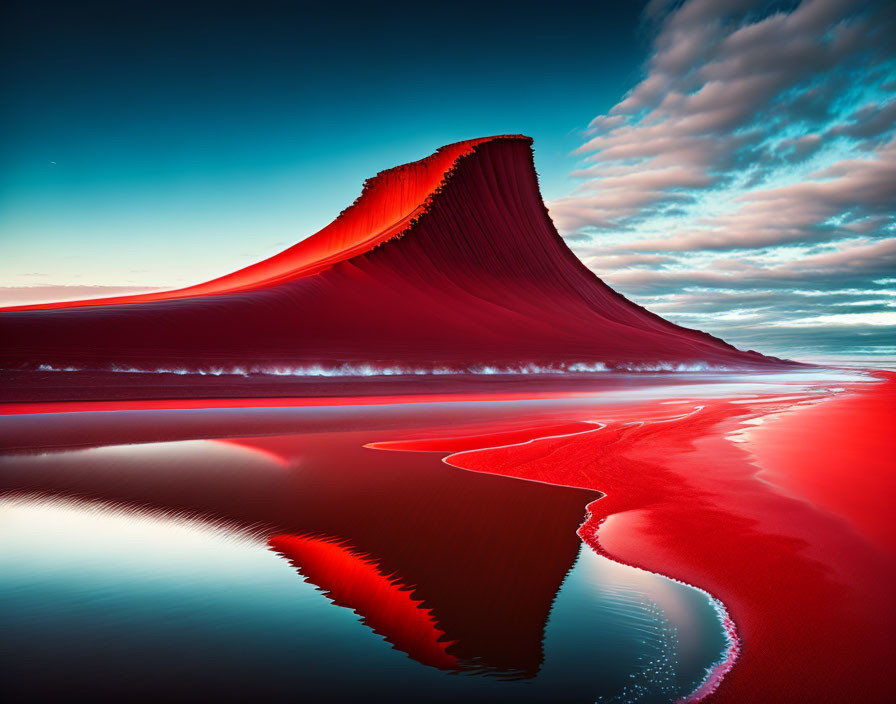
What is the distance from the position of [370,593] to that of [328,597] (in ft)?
0.72

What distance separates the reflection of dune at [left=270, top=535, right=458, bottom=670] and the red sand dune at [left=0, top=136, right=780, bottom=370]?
73.2 ft

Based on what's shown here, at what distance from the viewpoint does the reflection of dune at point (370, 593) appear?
266cm

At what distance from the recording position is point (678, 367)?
4222 cm

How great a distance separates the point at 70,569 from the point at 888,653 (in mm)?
4176

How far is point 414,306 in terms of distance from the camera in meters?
41.7

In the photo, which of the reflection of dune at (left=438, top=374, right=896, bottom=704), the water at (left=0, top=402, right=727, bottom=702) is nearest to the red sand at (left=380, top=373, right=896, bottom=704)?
the reflection of dune at (left=438, top=374, right=896, bottom=704)

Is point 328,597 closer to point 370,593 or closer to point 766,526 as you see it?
point 370,593

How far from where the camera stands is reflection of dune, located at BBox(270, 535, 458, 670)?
8.72 ft

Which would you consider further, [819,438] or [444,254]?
[444,254]

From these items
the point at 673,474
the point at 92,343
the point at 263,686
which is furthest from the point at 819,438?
the point at 92,343

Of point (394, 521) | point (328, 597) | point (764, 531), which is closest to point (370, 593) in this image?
point (328, 597)

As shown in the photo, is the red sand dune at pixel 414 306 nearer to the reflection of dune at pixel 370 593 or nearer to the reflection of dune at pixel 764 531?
the reflection of dune at pixel 764 531

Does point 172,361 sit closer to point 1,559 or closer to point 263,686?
point 1,559

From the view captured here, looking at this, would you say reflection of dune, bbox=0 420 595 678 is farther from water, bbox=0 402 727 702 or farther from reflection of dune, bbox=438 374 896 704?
reflection of dune, bbox=438 374 896 704
